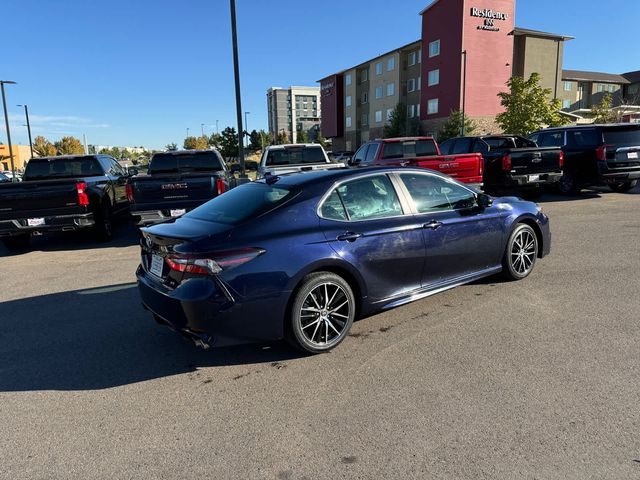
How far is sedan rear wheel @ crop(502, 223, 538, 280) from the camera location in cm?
549

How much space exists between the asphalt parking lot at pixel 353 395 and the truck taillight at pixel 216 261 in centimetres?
88

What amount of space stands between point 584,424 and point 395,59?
60264 millimetres

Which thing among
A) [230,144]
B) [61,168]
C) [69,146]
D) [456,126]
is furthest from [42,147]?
[61,168]

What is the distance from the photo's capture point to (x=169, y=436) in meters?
2.89

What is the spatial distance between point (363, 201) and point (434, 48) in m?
48.2

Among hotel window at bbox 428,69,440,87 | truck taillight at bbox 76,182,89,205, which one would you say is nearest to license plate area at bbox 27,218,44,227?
truck taillight at bbox 76,182,89,205

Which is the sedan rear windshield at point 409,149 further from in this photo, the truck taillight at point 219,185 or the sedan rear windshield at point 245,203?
the sedan rear windshield at point 245,203

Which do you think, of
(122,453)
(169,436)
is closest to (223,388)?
(169,436)

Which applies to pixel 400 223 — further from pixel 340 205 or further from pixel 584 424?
pixel 584 424

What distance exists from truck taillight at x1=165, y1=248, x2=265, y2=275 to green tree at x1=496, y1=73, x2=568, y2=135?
114 feet

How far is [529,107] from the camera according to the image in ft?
111

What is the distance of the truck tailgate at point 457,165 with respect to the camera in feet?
35.1

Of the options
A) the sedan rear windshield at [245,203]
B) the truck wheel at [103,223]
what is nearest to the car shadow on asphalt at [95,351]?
the sedan rear windshield at [245,203]

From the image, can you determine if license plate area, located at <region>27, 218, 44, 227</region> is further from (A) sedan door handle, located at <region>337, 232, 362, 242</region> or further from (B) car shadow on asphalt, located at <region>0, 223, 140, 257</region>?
(A) sedan door handle, located at <region>337, 232, 362, 242</region>
